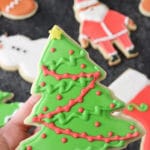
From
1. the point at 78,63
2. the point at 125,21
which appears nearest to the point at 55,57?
the point at 78,63

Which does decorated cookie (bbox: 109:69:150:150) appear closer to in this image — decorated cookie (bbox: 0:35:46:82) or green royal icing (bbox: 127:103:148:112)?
green royal icing (bbox: 127:103:148:112)

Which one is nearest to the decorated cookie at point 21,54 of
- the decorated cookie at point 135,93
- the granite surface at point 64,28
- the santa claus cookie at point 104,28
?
the granite surface at point 64,28

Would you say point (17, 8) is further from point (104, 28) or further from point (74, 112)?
point (74, 112)

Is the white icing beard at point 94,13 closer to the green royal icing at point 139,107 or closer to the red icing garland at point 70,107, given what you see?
the green royal icing at point 139,107

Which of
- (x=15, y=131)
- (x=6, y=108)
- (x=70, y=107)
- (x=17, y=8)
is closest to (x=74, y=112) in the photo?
(x=70, y=107)

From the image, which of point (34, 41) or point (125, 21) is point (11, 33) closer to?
point (34, 41)

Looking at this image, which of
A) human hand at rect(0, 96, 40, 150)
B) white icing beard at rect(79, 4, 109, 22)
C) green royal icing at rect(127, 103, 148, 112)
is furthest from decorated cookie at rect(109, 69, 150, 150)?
human hand at rect(0, 96, 40, 150)
